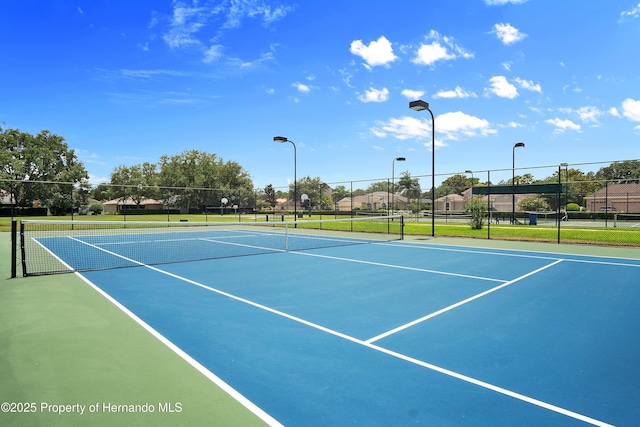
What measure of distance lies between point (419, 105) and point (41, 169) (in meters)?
50.2

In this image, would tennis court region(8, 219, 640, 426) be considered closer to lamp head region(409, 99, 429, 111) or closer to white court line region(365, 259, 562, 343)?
white court line region(365, 259, 562, 343)

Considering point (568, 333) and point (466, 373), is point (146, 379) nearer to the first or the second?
point (466, 373)

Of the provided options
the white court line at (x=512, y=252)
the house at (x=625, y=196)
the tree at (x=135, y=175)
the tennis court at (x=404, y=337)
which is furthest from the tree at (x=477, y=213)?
the tree at (x=135, y=175)

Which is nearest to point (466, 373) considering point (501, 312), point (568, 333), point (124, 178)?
point (568, 333)

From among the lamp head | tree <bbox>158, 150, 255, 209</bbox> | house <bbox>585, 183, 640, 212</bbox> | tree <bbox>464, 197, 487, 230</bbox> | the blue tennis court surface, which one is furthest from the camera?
tree <bbox>158, 150, 255, 209</bbox>

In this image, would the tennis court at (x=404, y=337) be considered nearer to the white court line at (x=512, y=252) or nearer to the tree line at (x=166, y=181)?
the white court line at (x=512, y=252)

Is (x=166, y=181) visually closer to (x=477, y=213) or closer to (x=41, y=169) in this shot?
(x=41, y=169)

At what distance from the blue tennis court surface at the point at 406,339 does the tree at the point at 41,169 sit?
34292 millimetres

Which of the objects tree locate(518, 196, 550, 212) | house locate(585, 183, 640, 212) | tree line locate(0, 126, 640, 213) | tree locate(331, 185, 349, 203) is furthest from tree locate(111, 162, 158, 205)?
house locate(585, 183, 640, 212)

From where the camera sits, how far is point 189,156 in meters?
69.1

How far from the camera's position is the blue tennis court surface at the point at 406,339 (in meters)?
2.99

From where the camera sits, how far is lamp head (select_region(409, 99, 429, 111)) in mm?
16578

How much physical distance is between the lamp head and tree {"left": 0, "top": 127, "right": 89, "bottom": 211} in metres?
31.1

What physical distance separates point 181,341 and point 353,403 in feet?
7.92
